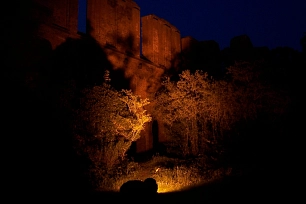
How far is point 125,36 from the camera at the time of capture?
17.5 meters

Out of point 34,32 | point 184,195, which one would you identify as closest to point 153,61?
point 34,32

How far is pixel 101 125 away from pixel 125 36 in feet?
25.2

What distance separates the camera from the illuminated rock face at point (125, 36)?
44.5ft

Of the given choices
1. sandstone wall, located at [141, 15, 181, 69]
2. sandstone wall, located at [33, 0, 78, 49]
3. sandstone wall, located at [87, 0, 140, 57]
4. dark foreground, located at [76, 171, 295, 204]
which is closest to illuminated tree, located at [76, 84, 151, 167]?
dark foreground, located at [76, 171, 295, 204]

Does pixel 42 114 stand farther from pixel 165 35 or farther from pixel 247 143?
pixel 165 35

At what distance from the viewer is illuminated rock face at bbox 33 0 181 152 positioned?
13.6 metres

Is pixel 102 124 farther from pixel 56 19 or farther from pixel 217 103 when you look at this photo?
pixel 56 19

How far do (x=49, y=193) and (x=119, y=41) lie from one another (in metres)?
10.0

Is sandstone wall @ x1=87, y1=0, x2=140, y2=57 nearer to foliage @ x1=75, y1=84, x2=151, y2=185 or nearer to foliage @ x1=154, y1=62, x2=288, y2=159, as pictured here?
foliage @ x1=154, y1=62, x2=288, y2=159

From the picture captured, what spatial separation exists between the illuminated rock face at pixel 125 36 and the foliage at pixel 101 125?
375 centimetres

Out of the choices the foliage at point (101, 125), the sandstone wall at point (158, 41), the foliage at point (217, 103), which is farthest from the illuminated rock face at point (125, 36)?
the foliage at point (101, 125)

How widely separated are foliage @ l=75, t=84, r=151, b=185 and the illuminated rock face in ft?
12.3

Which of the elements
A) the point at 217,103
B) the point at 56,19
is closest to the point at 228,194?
the point at 217,103

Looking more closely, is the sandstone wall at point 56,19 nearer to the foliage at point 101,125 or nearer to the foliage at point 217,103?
the foliage at point 101,125
